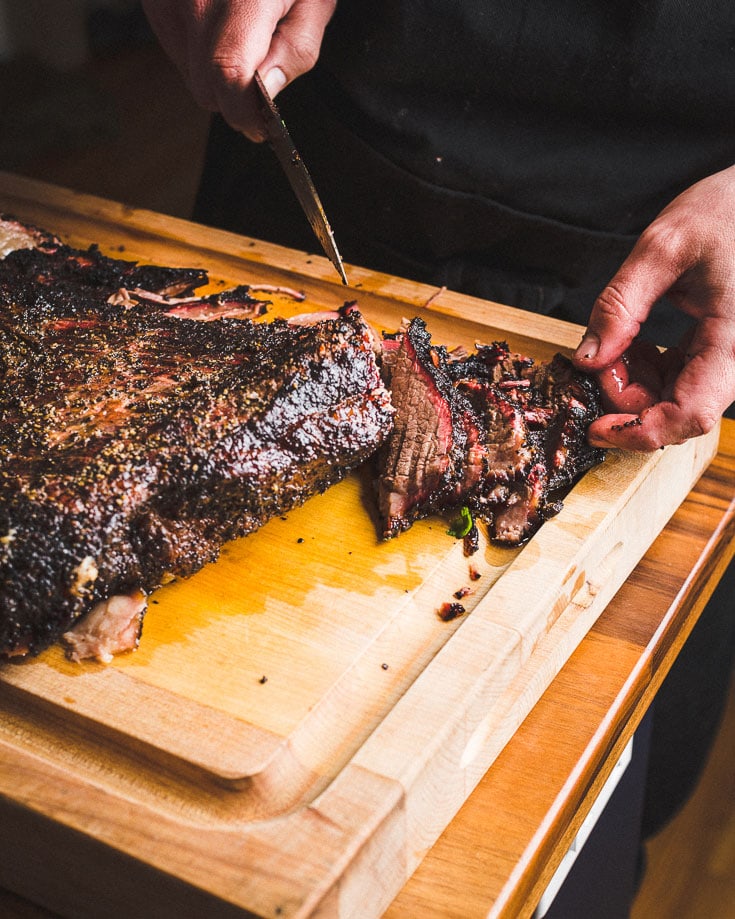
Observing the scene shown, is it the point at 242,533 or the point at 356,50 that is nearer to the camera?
the point at 242,533

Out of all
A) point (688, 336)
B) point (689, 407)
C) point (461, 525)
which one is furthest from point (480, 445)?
point (688, 336)

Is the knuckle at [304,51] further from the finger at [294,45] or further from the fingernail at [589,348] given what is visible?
the fingernail at [589,348]

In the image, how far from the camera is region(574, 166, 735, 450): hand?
2.05m

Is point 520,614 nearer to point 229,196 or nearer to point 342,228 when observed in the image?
point 342,228

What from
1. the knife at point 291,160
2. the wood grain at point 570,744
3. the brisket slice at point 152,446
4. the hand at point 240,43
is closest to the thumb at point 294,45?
the hand at point 240,43

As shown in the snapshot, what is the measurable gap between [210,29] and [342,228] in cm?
92

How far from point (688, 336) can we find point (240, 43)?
1391mm

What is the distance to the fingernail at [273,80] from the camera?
2486mm

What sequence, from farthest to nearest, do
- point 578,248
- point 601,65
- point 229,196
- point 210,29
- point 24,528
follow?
point 229,196 < point 578,248 < point 601,65 < point 210,29 < point 24,528

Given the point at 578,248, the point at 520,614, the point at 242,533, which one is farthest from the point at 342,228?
the point at 520,614

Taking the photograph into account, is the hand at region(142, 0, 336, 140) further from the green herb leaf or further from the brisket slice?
the green herb leaf

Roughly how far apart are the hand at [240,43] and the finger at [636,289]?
1.09 meters

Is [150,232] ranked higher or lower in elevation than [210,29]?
lower

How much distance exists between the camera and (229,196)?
351 cm
